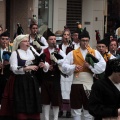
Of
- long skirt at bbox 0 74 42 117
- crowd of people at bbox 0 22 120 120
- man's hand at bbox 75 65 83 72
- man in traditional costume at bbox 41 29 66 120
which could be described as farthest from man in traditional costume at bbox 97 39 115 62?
long skirt at bbox 0 74 42 117

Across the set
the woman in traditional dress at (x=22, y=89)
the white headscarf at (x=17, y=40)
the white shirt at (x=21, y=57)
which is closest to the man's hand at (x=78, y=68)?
the woman in traditional dress at (x=22, y=89)

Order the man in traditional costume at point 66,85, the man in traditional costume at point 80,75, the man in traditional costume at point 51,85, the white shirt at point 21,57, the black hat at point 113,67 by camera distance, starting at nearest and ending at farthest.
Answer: the black hat at point 113,67
the white shirt at point 21,57
the man in traditional costume at point 80,75
the man in traditional costume at point 51,85
the man in traditional costume at point 66,85

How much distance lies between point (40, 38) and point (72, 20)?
1219cm

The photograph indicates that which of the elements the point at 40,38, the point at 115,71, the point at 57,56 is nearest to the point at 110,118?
the point at 115,71

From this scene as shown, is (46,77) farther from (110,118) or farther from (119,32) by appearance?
(119,32)

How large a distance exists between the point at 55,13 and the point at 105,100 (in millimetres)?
16396

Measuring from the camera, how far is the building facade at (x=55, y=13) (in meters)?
20.8

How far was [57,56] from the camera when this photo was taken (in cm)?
1041

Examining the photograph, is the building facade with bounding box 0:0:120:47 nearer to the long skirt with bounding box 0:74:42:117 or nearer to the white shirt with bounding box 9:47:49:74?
Answer: the white shirt with bounding box 9:47:49:74

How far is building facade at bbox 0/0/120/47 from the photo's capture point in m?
20.8

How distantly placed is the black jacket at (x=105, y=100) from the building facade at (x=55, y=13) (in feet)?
44.7

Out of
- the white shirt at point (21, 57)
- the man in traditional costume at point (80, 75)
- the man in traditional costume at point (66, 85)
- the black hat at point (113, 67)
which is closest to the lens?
the black hat at point (113, 67)

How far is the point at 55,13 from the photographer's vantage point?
22.4 meters

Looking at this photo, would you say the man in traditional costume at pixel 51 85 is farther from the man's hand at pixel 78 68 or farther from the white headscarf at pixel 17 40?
the white headscarf at pixel 17 40
